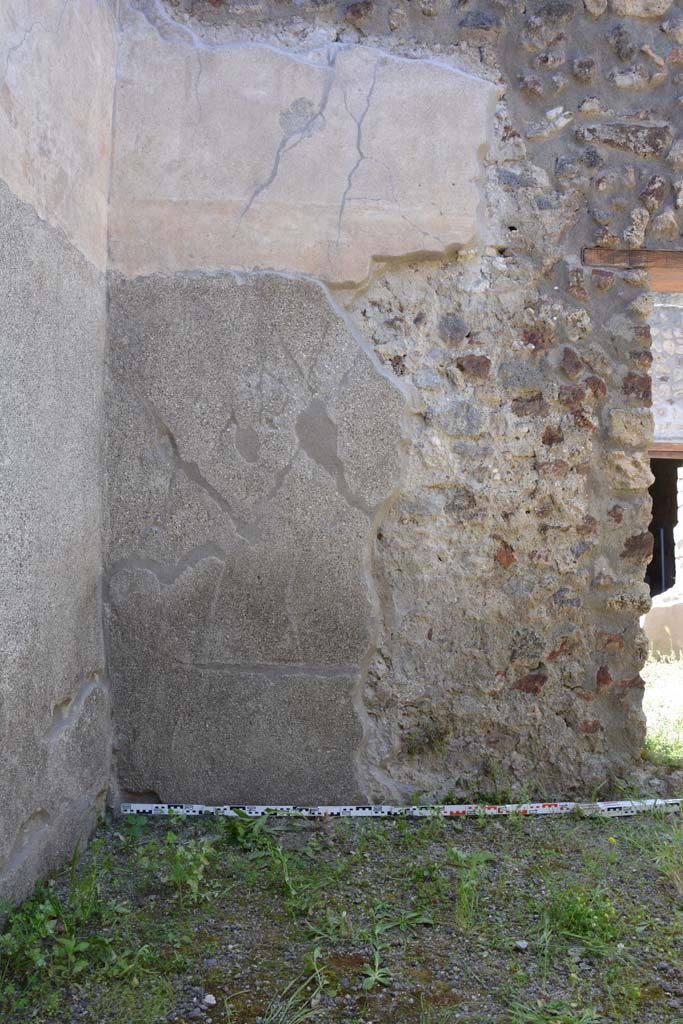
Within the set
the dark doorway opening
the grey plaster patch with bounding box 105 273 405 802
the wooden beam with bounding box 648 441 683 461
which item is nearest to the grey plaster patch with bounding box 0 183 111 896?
the grey plaster patch with bounding box 105 273 405 802

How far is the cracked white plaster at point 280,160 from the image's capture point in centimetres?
268

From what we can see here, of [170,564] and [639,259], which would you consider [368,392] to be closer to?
[170,564]

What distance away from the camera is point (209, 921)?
2020 millimetres

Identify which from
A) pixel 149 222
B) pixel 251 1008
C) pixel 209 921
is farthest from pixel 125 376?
pixel 251 1008

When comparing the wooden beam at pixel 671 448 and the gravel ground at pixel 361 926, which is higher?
the wooden beam at pixel 671 448

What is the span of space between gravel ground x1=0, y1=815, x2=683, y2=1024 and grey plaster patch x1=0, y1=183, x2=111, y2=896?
18 cm

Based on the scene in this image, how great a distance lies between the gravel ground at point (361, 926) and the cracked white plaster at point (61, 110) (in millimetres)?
1672

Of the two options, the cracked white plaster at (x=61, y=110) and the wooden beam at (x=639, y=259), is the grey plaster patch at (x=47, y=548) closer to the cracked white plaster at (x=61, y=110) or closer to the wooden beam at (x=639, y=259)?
the cracked white plaster at (x=61, y=110)

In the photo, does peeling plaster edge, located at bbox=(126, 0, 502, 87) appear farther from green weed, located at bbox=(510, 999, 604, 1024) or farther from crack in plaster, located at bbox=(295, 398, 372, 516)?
green weed, located at bbox=(510, 999, 604, 1024)

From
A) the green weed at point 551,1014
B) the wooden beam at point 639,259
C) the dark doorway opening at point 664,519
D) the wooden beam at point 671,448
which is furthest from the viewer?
the dark doorway opening at point 664,519

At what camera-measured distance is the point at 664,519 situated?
945 centimetres

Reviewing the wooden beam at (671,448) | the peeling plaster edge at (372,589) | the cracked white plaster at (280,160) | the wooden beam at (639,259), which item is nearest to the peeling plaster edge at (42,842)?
the peeling plaster edge at (372,589)

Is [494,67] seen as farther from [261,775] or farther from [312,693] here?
[261,775]

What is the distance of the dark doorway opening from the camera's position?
9273 mm
